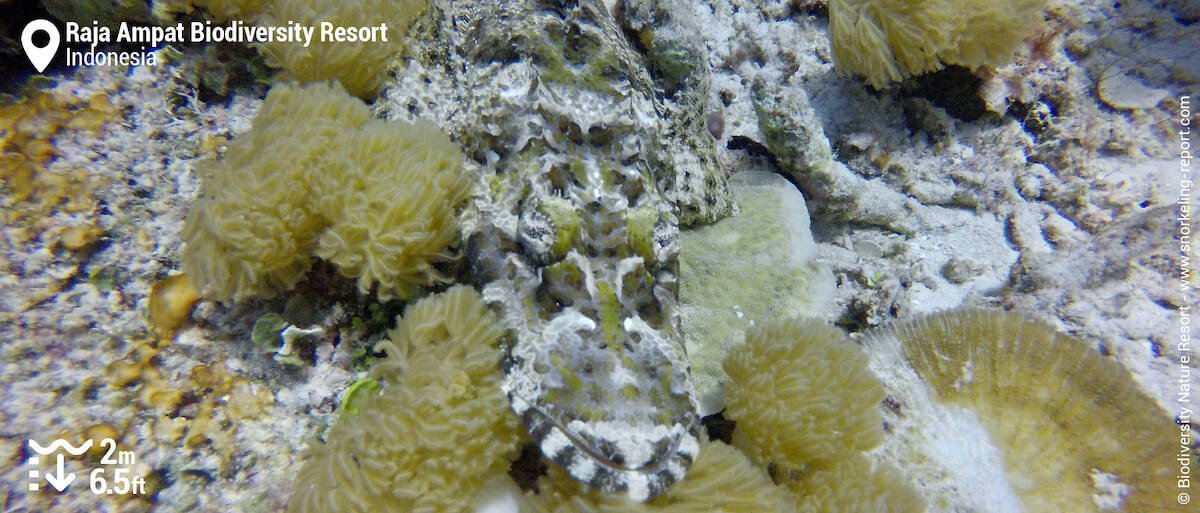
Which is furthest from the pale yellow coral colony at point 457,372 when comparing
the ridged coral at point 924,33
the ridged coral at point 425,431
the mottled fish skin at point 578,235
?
the ridged coral at point 924,33

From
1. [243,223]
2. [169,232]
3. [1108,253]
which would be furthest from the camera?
[1108,253]

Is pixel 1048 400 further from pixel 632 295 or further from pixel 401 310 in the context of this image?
pixel 401 310

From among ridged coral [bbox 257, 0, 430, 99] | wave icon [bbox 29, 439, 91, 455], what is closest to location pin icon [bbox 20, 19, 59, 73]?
ridged coral [bbox 257, 0, 430, 99]

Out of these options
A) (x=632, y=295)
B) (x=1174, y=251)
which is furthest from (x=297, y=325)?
(x=1174, y=251)

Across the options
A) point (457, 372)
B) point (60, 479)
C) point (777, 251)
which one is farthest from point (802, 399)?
point (60, 479)

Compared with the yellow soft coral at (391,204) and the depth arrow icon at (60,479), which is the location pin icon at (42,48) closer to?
the yellow soft coral at (391,204)

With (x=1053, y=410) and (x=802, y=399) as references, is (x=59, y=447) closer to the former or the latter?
(x=802, y=399)

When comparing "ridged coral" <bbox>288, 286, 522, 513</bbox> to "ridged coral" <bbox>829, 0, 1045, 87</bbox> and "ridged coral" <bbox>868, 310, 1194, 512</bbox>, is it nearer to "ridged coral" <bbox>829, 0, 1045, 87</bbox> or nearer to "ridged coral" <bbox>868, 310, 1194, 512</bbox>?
"ridged coral" <bbox>868, 310, 1194, 512</bbox>
